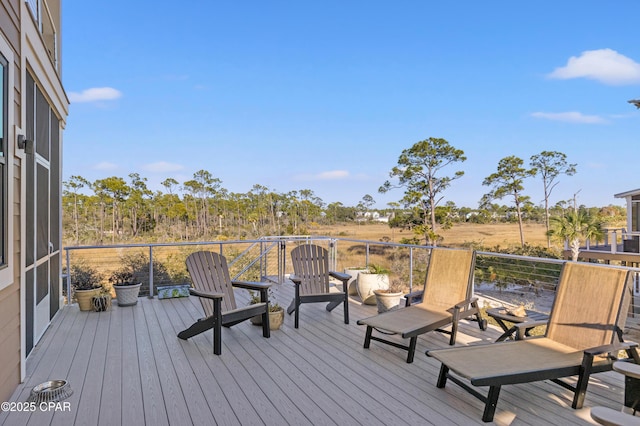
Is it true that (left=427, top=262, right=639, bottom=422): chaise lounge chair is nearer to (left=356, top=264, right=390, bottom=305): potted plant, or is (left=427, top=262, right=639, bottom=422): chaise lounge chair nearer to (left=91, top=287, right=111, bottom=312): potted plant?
(left=356, top=264, right=390, bottom=305): potted plant

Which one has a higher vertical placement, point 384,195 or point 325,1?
Answer: point 325,1

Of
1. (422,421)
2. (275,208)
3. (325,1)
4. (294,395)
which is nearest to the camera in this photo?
(422,421)

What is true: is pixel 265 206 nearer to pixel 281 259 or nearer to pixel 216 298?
pixel 281 259

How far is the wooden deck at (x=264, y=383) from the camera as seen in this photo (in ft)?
8.30

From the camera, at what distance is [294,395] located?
112 inches

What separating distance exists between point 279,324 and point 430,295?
5.42 feet

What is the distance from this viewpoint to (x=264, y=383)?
304 centimetres

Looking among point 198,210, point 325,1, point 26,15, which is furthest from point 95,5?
point 198,210

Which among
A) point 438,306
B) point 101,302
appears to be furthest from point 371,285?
point 101,302

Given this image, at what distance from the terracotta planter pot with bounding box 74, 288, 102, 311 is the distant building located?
280 mm

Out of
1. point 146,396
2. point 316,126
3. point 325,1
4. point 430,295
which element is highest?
point 325,1

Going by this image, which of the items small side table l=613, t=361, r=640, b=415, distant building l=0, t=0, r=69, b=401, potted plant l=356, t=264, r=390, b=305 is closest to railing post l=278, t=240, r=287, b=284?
potted plant l=356, t=264, r=390, b=305

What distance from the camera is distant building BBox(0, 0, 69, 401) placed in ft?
9.11

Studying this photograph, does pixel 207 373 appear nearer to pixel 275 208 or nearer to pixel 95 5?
pixel 95 5
